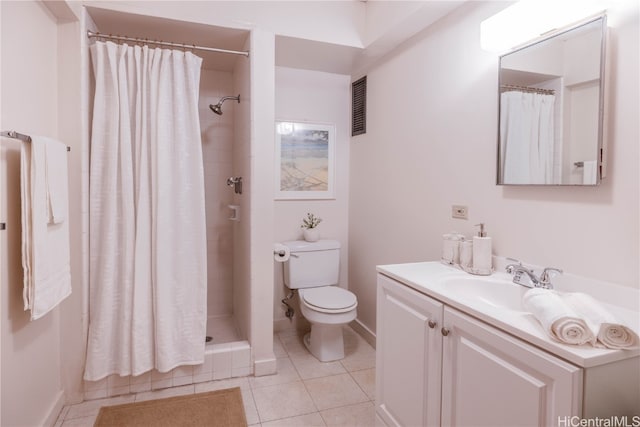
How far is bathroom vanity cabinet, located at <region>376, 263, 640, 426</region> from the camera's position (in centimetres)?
92

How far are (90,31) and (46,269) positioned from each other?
137 centimetres

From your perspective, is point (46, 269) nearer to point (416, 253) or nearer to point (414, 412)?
point (414, 412)

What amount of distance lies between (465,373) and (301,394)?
1.20 m

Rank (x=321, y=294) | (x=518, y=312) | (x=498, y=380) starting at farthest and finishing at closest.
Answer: (x=321, y=294) < (x=518, y=312) < (x=498, y=380)

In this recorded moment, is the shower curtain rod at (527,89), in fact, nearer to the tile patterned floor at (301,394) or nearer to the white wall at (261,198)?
the white wall at (261,198)

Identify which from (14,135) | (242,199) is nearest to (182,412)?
(242,199)

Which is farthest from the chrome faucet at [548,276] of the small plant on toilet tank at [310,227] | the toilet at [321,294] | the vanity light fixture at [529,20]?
the small plant on toilet tank at [310,227]

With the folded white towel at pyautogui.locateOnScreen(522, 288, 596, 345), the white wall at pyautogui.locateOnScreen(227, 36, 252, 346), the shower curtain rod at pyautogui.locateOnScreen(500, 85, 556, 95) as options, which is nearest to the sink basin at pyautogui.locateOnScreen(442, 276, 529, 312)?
the folded white towel at pyautogui.locateOnScreen(522, 288, 596, 345)

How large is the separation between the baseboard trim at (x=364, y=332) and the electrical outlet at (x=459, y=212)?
125 centimetres

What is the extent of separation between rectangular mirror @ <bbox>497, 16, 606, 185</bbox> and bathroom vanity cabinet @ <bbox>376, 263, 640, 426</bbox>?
0.63 m

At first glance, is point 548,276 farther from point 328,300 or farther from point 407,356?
point 328,300

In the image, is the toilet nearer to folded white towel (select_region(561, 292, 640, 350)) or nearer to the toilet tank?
the toilet tank

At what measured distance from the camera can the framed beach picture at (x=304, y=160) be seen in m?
2.89

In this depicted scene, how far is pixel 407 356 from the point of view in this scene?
5.07ft
